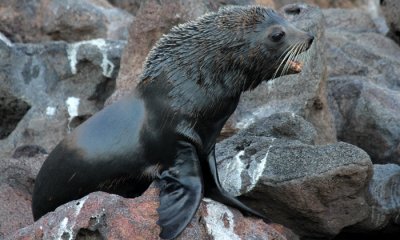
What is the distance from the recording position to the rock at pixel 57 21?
11.2m

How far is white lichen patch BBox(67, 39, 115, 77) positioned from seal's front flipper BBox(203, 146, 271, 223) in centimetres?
387

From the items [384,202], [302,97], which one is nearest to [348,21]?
[302,97]

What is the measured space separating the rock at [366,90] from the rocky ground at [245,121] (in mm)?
13

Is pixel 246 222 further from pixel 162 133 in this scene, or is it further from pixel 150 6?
pixel 150 6

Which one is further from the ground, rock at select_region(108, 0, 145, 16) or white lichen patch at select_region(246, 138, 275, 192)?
white lichen patch at select_region(246, 138, 275, 192)

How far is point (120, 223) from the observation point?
17.2 ft

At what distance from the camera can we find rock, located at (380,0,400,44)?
34.4 ft

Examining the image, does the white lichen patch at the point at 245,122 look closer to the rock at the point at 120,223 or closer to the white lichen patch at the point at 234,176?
the white lichen patch at the point at 234,176

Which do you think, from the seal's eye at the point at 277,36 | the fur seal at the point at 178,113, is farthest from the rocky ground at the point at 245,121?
the seal's eye at the point at 277,36

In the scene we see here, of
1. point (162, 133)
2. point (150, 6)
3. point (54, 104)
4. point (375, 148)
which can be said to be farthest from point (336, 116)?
point (162, 133)

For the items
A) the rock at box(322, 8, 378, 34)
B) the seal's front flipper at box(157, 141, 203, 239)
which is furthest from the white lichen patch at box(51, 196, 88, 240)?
the rock at box(322, 8, 378, 34)

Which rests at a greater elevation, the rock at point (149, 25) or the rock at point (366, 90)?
the rock at point (149, 25)

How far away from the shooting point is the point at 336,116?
9.23 metres

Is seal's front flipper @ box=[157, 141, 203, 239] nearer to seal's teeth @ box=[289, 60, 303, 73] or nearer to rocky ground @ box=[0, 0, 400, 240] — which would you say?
rocky ground @ box=[0, 0, 400, 240]
